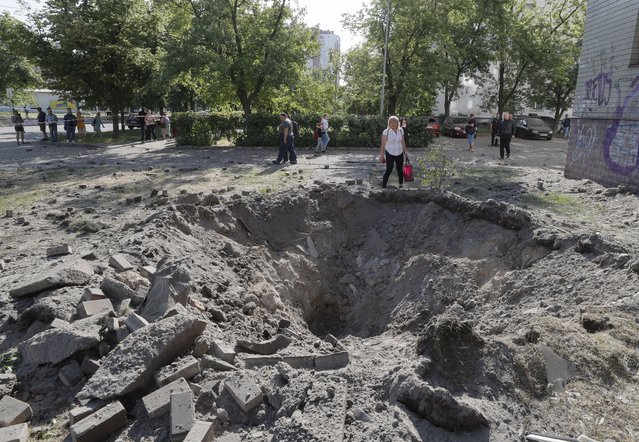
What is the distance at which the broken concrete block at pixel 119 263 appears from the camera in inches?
209

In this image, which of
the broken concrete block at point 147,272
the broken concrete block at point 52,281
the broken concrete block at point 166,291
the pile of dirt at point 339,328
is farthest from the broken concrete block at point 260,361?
the broken concrete block at point 52,281

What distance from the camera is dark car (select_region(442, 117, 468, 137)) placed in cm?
3042

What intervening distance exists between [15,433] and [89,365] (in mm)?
707

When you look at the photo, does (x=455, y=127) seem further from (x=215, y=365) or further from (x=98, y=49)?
(x=215, y=365)

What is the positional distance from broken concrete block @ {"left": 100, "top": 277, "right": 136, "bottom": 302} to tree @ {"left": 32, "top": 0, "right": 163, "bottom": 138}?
18672 millimetres

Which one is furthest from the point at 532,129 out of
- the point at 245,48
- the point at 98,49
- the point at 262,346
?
the point at 262,346

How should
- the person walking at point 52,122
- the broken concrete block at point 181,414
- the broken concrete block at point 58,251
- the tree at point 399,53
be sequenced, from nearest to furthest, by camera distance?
the broken concrete block at point 181,414, the broken concrete block at point 58,251, the person walking at point 52,122, the tree at point 399,53

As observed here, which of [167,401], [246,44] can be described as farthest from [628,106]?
[246,44]

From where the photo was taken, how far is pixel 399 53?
24.8 metres

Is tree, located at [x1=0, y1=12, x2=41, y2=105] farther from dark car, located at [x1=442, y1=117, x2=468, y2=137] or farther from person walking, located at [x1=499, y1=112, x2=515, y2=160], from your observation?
dark car, located at [x1=442, y1=117, x2=468, y2=137]

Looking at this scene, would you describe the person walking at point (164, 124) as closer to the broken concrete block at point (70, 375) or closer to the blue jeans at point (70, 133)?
the blue jeans at point (70, 133)

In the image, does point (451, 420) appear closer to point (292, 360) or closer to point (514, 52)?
point (292, 360)

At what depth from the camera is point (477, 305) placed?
552 cm

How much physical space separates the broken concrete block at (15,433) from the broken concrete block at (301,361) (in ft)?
6.28
